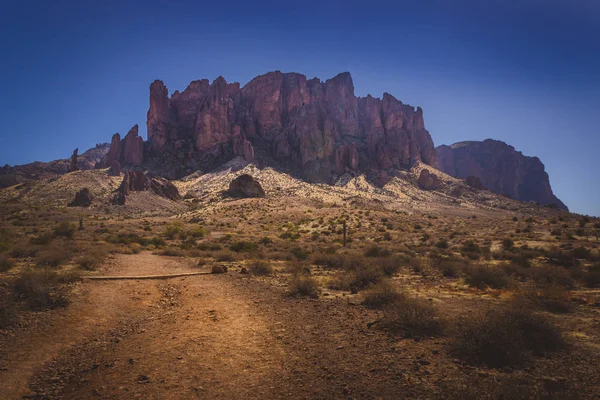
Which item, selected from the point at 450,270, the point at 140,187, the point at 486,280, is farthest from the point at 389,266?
the point at 140,187

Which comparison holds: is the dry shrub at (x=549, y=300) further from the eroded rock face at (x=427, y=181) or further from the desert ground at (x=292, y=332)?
the eroded rock face at (x=427, y=181)

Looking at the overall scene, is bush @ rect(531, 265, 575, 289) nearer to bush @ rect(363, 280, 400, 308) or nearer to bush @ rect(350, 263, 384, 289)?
bush @ rect(350, 263, 384, 289)

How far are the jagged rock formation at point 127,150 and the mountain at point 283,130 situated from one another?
352mm

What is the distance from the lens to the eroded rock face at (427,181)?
10200 centimetres

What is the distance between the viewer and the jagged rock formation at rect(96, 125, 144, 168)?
107 metres

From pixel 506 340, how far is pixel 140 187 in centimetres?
8146

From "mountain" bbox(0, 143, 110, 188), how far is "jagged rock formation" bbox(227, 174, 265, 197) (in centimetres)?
6343

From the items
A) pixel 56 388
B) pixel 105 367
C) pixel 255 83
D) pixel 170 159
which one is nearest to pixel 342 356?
pixel 105 367

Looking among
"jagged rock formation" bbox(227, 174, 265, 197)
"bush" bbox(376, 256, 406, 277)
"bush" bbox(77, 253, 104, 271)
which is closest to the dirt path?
"bush" bbox(77, 253, 104, 271)

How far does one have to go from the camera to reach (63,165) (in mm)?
133125

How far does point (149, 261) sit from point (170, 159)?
98.5 m

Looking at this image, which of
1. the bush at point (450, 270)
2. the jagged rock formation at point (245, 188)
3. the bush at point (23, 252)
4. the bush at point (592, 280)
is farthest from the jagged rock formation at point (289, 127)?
the bush at point (592, 280)

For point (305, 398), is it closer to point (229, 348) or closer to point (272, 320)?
point (229, 348)

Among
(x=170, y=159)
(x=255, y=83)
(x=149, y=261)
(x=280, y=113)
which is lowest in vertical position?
(x=149, y=261)
